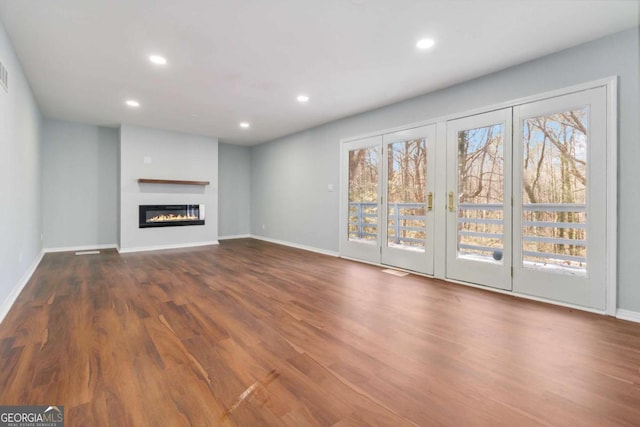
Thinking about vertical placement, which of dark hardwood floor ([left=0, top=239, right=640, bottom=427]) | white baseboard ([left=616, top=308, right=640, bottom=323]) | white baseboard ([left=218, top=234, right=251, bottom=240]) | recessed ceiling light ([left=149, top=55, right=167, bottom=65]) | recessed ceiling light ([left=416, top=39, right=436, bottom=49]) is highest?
recessed ceiling light ([left=149, top=55, right=167, bottom=65])

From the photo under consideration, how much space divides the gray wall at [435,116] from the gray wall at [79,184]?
11.0 feet

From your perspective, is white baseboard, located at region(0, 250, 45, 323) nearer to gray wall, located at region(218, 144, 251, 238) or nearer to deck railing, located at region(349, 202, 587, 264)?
gray wall, located at region(218, 144, 251, 238)

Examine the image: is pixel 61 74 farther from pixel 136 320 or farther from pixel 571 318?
pixel 571 318

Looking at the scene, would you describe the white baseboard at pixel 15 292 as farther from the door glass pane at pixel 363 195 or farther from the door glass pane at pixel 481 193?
the door glass pane at pixel 481 193

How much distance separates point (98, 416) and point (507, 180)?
398cm

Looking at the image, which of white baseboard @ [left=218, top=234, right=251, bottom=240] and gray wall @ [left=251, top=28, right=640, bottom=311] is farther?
white baseboard @ [left=218, top=234, right=251, bottom=240]

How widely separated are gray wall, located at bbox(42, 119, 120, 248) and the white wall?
0.69 m

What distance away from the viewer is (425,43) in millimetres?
2863

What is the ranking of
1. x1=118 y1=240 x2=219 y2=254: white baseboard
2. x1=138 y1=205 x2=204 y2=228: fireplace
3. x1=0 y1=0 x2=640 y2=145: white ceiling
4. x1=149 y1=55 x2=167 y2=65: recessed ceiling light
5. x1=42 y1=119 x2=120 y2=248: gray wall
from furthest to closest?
1. x1=138 y1=205 x2=204 y2=228: fireplace
2. x1=118 y1=240 x2=219 y2=254: white baseboard
3. x1=42 y1=119 x2=120 y2=248: gray wall
4. x1=149 y1=55 x2=167 y2=65: recessed ceiling light
5. x1=0 y1=0 x2=640 y2=145: white ceiling

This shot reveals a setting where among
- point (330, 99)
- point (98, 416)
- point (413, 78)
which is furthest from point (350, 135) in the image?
point (98, 416)

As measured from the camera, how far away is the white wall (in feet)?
19.6

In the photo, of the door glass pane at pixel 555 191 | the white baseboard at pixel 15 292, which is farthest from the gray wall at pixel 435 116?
the white baseboard at pixel 15 292

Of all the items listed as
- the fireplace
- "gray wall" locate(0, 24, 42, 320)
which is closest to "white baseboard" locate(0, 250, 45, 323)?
"gray wall" locate(0, 24, 42, 320)

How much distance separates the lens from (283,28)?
265 cm
